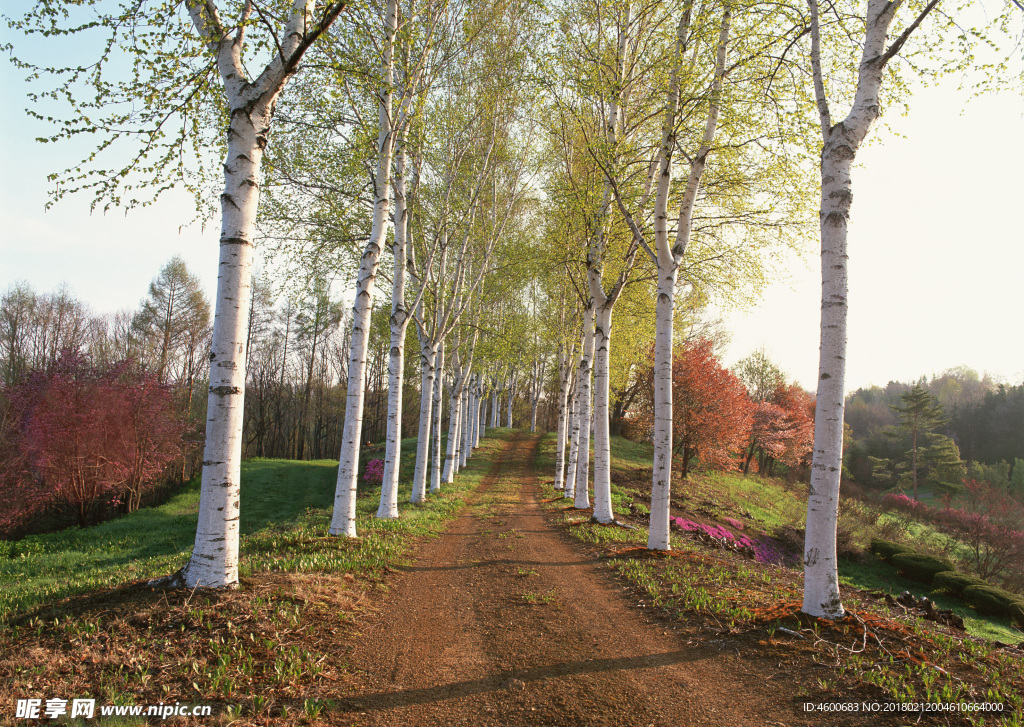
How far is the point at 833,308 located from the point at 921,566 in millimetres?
17775

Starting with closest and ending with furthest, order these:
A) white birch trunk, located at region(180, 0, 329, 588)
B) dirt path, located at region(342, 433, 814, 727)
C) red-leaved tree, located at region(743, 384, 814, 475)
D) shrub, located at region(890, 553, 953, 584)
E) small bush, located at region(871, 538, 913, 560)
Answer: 1. dirt path, located at region(342, 433, 814, 727)
2. white birch trunk, located at region(180, 0, 329, 588)
3. shrub, located at region(890, 553, 953, 584)
4. small bush, located at region(871, 538, 913, 560)
5. red-leaved tree, located at region(743, 384, 814, 475)

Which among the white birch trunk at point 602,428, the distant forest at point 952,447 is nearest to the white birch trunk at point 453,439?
the white birch trunk at point 602,428

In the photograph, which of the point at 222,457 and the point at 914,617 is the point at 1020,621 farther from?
the point at 222,457

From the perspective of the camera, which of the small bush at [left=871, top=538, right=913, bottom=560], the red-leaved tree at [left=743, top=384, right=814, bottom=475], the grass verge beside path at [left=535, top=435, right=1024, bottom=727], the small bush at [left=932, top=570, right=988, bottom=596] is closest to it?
the grass verge beside path at [left=535, top=435, right=1024, bottom=727]

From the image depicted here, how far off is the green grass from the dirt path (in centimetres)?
160

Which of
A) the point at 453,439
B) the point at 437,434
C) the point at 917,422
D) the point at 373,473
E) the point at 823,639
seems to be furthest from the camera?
the point at 917,422

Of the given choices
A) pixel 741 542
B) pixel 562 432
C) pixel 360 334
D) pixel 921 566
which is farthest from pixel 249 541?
pixel 921 566

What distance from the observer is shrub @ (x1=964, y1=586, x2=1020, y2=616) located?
44.8 ft

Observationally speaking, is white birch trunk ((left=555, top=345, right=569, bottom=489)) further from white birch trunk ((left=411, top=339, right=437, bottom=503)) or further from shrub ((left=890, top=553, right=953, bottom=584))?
shrub ((left=890, top=553, right=953, bottom=584))

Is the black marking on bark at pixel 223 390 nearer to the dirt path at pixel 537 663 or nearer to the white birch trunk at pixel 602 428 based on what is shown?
the dirt path at pixel 537 663

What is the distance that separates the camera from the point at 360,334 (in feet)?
30.1

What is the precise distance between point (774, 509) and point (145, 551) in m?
27.8

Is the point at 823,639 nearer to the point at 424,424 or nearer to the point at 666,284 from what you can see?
the point at 666,284

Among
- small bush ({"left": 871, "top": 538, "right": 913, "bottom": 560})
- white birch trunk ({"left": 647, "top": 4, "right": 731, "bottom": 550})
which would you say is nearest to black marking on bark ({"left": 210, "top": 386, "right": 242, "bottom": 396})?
white birch trunk ({"left": 647, "top": 4, "right": 731, "bottom": 550})
